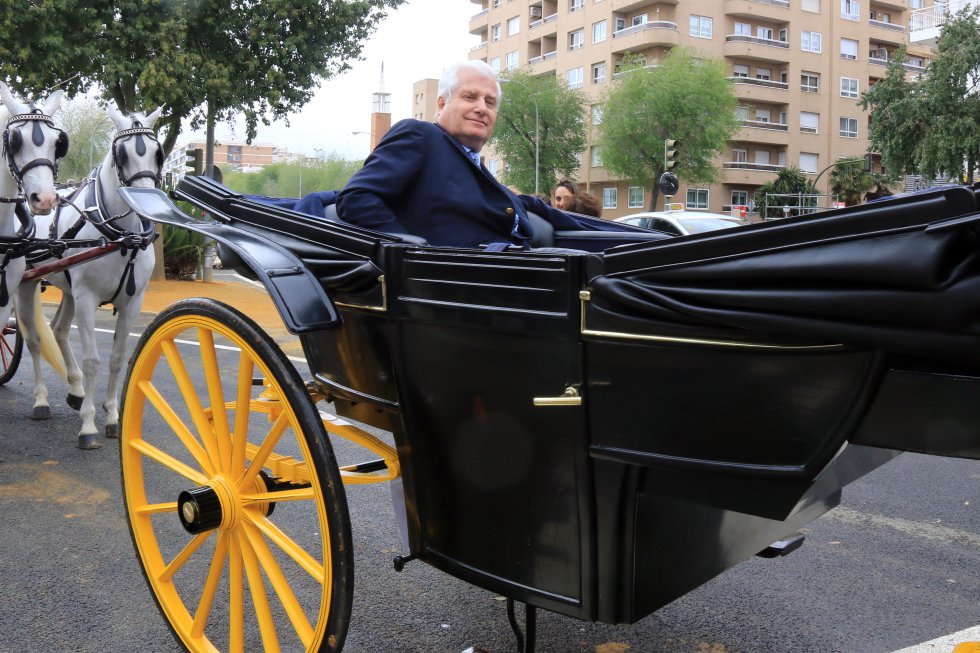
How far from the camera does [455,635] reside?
312cm

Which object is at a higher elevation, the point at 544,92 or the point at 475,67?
the point at 544,92

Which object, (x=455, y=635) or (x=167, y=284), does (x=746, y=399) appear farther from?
(x=167, y=284)

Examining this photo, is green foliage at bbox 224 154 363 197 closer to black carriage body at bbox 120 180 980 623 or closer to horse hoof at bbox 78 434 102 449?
horse hoof at bbox 78 434 102 449

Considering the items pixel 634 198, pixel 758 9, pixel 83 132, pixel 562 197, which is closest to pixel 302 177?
pixel 83 132

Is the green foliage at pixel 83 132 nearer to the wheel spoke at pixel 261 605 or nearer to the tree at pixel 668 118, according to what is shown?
the tree at pixel 668 118

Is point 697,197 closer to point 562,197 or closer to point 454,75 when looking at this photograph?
point 562,197

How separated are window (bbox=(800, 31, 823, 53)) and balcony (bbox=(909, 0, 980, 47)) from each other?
21.4 meters

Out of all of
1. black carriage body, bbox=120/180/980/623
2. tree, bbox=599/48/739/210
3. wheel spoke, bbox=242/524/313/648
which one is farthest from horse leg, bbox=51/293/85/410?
tree, bbox=599/48/739/210

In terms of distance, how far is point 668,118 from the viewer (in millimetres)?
50562

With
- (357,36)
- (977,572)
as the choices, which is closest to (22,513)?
(977,572)

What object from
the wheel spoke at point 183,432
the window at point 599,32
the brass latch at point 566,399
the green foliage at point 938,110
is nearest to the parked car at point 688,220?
the wheel spoke at point 183,432

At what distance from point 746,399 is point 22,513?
3.98m

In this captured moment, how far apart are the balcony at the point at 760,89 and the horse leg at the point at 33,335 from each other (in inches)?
2275

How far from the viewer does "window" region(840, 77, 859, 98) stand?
63.3m
